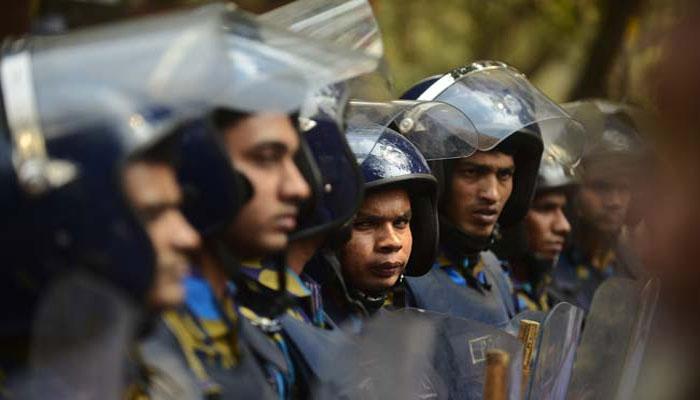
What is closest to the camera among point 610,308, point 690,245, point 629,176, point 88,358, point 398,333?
point 690,245

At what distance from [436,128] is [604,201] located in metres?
2.92

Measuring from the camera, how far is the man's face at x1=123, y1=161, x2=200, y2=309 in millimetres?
3408

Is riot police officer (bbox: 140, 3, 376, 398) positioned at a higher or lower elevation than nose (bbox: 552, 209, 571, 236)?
higher

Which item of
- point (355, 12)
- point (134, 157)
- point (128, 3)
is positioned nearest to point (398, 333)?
point (134, 157)

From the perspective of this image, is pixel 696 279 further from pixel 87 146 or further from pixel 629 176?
pixel 629 176

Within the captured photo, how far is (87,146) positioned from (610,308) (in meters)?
2.63

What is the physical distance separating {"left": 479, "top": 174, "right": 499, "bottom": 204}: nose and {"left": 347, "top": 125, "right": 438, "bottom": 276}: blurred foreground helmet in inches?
24.3

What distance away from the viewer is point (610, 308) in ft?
18.0

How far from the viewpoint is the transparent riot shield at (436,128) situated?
6.48 m

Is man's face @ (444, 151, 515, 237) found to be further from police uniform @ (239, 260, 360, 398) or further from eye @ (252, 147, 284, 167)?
eye @ (252, 147, 284, 167)

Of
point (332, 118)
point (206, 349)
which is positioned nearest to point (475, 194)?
point (332, 118)

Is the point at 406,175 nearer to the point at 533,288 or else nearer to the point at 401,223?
the point at 401,223

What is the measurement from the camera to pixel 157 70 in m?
3.52

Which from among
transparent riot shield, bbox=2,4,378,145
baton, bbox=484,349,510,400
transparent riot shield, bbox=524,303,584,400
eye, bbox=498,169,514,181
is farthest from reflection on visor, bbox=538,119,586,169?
transparent riot shield, bbox=2,4,378,145
